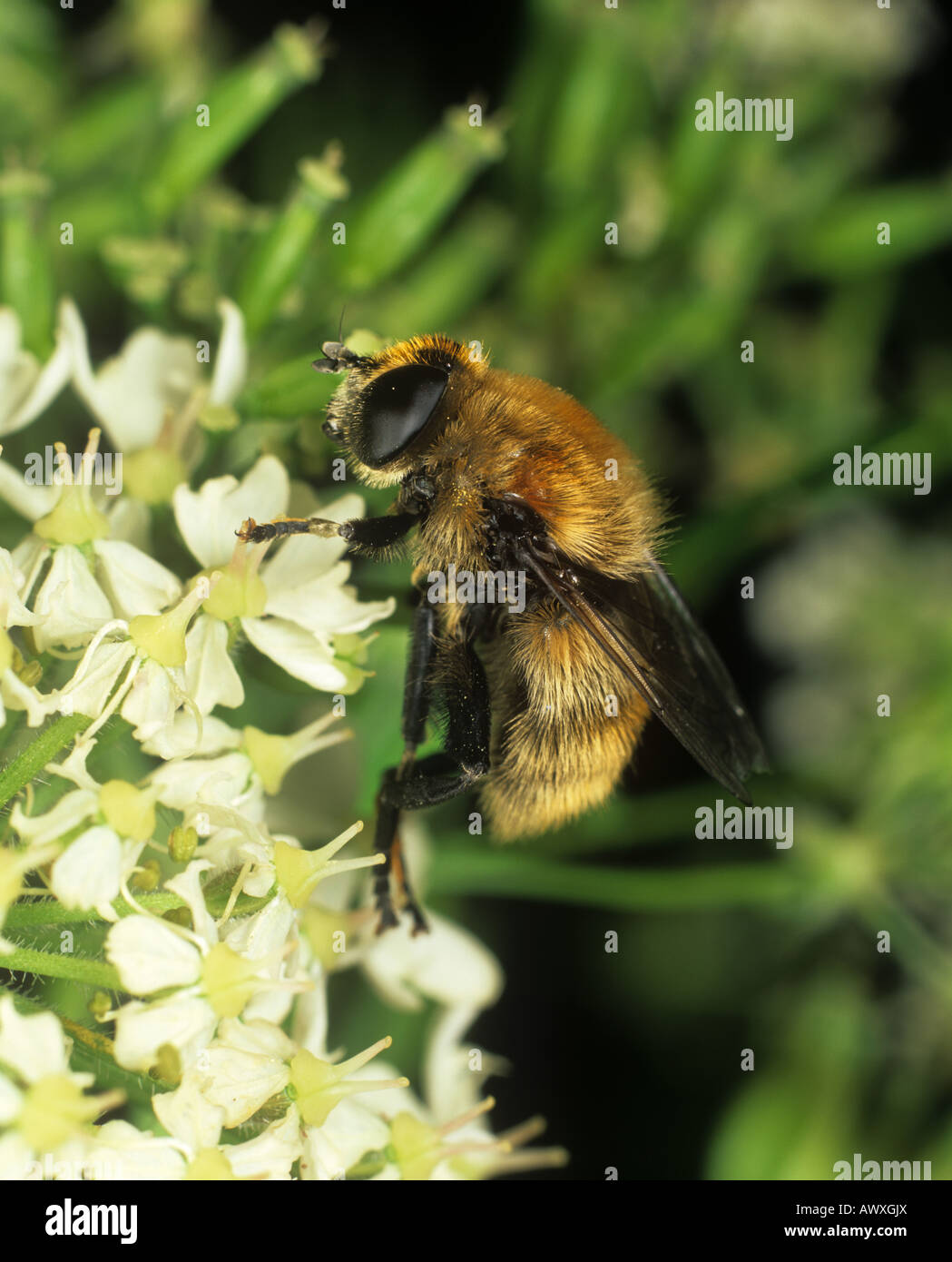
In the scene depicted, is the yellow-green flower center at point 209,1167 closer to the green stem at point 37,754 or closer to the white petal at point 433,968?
the green stem at point 37,754

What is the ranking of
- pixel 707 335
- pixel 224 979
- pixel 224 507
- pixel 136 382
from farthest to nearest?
pixel 707 335 → pixel 136 382 → pixel 224 507 → pixel 224 979

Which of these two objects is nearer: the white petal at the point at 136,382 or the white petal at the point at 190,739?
the white petal at the point at 190,739

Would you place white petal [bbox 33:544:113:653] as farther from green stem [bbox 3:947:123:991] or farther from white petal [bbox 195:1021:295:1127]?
white petal [bbox 195:1021:295:1127]

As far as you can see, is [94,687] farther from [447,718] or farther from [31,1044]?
[447,718]

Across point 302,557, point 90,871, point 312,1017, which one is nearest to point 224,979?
point 90,871

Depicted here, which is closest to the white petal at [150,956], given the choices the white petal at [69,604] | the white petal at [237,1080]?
the white petal at [237,1080]

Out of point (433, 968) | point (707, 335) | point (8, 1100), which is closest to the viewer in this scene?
point (8, 1100)

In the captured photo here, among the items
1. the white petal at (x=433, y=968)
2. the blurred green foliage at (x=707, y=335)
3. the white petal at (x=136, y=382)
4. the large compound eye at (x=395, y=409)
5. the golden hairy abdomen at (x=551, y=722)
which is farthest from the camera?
the blurred green foliage at (x=707, y=335)
